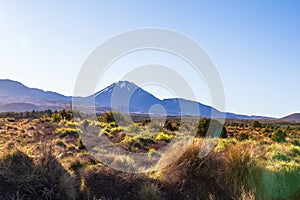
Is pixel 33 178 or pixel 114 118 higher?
pixel 114 118

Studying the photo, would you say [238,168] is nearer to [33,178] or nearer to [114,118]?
[33,178]

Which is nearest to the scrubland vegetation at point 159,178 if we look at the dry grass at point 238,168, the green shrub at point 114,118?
the dry grass at point 238,168

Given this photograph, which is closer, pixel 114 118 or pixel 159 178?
pixel 159 178

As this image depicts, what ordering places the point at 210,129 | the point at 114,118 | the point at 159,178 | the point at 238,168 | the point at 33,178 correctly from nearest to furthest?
the point at 33,178 → the point at 238,168 → the point at 159,178 → the point at 210,129 → the point at 114,118

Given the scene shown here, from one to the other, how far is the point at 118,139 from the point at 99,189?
9656 millimetres

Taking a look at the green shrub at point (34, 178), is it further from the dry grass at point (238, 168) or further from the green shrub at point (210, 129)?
the green shrub at point (210, 129)

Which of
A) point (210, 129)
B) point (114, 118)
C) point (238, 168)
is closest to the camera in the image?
point (238, 168)

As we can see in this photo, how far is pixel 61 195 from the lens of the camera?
26.7ft

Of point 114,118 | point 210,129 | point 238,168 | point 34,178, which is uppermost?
point 114,118

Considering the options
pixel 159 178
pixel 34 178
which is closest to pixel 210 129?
pixel 159 178

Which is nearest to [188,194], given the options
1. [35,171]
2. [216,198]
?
[216,198]

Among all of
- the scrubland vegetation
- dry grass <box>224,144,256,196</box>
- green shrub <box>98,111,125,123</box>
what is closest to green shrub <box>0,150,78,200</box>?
the scrubland vegetation

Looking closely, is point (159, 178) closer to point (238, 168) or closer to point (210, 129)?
point (238, 168)

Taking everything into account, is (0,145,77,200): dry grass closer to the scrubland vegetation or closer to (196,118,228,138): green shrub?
the scrubland vegetation
